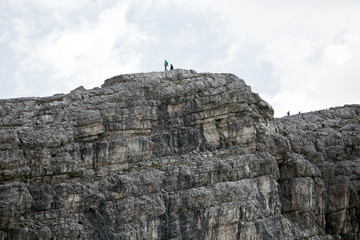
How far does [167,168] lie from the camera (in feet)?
327

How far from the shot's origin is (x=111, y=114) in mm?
98562

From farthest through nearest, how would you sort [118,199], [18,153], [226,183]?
[226,183] → [118,199] → [18,153]

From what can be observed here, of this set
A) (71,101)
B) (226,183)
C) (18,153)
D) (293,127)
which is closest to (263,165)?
(226,183)

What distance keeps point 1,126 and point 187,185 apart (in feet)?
77.8

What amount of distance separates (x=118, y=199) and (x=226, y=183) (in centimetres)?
1486

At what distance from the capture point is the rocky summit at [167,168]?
90.4m

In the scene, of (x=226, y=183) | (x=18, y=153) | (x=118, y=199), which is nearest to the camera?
(x=18, y=153)

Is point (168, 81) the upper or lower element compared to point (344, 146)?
upper

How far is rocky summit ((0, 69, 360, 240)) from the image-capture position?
297 ft

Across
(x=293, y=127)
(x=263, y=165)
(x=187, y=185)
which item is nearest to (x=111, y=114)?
(x=187, y=185)

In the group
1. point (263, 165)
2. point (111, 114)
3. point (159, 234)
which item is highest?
point (111, 114)

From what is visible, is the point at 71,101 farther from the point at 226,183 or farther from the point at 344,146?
the point at 344,146

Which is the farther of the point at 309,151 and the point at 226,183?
the point at 309,151

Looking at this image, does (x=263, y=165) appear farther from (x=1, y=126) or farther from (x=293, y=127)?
(x=1, y=126)
